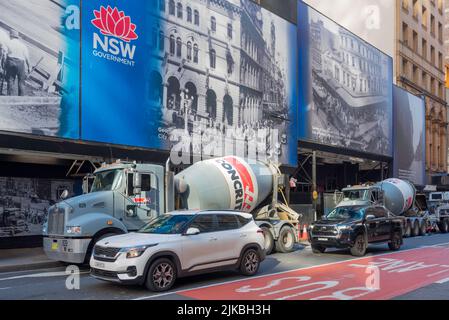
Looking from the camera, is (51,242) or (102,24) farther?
(102,24)

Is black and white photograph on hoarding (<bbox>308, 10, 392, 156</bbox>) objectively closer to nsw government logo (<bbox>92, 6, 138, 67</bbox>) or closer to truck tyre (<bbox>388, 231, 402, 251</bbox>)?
truck tyre (<bbox>388, 231, 402, 251</bbox>)

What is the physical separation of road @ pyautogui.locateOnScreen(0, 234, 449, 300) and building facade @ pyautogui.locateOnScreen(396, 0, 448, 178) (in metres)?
40.8

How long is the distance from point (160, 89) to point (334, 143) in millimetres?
15688

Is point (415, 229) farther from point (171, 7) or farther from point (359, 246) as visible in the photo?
point (171, 7)

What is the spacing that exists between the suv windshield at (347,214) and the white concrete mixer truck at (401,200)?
206 inches

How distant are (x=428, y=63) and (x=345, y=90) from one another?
29.7 m

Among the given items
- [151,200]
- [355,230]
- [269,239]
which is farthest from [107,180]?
[355,230]

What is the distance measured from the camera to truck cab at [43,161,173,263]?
12.1 metres

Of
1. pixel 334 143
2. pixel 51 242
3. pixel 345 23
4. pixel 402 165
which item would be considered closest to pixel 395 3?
pixel 345 23

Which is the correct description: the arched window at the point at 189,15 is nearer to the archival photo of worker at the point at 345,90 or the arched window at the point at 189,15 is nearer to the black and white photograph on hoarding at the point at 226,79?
the black and white photograph on hoarding at the point at 226,79

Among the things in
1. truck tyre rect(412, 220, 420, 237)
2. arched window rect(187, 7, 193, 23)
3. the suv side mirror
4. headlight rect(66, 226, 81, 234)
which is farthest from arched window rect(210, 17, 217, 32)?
the suv side mirror

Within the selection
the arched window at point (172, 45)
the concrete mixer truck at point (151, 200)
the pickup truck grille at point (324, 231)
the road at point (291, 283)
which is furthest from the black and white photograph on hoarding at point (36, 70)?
the pickup truck grille at point (324, 231)

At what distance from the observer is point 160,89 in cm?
2036
